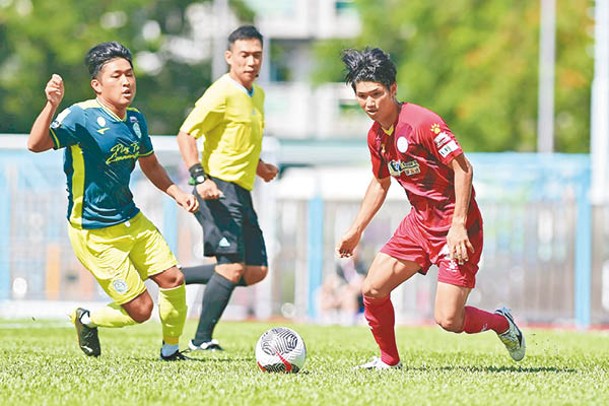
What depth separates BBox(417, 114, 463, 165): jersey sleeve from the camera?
8195 millimetres

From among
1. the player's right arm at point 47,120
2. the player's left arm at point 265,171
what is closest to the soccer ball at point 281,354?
the player's right arm at point 47,120

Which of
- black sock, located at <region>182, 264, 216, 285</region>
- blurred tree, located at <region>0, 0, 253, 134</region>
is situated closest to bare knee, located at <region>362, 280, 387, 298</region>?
black sock, located at <region>182, 264, 216, 285</region>

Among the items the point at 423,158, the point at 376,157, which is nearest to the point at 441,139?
the point at 423,158

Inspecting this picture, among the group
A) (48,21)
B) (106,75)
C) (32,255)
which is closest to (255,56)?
(106,75)

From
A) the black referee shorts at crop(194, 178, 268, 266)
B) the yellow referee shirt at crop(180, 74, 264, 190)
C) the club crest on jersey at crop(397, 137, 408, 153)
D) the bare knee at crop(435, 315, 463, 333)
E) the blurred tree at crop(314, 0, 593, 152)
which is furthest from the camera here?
the blurred tree at crop(314, 0, 593, 152)

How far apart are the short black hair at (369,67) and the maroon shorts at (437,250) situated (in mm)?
939

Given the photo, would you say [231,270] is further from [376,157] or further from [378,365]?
[376,157]

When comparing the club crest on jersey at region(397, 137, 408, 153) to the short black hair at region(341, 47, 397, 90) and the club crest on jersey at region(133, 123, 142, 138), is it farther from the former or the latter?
the club crest on jersey at region(133, 123, 142, 138)

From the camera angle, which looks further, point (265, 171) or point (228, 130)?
point (265, 171)

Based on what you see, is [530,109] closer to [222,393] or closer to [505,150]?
[505,150]

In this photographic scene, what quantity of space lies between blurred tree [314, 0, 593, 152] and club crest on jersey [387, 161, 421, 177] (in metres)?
25.5

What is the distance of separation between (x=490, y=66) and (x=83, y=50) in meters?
9.97

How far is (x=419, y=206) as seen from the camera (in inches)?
337

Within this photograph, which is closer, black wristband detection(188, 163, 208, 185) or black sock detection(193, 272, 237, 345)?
black wristband detection(188, 163, 208, 185)
